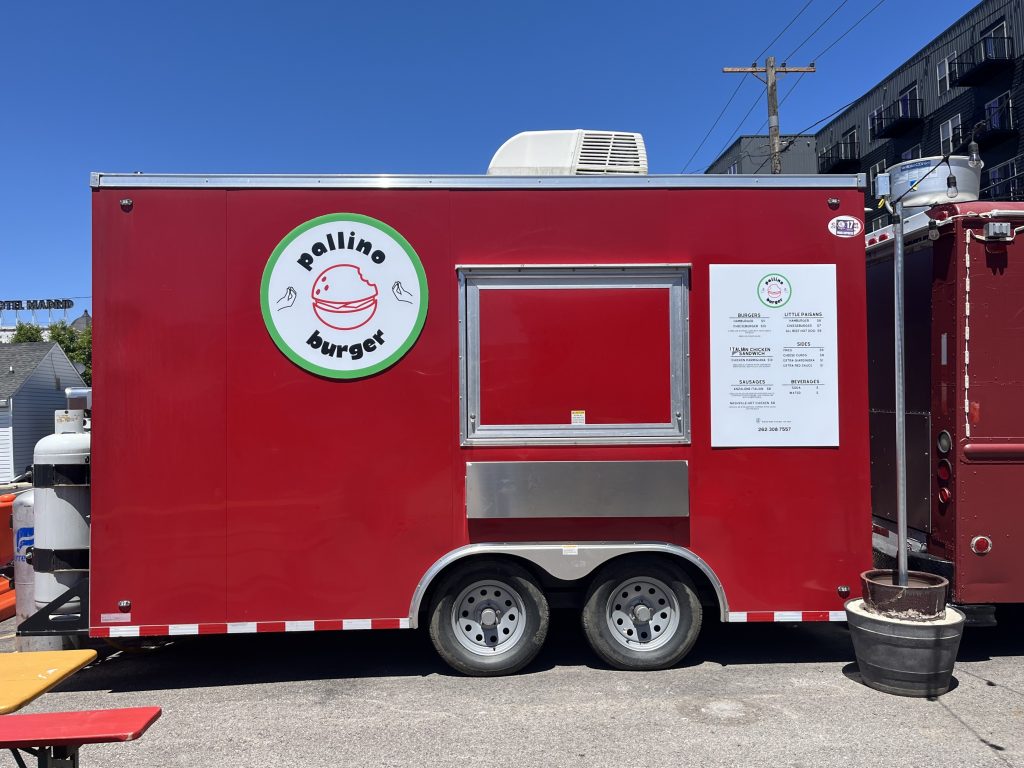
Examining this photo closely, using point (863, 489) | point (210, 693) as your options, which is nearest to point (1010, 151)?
point (863, 489)

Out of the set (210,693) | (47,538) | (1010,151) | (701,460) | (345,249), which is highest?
(1010,151)

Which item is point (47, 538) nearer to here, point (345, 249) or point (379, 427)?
point (379, 427)

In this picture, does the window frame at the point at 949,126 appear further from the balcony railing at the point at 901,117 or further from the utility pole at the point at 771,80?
the utility pole at the point at 771,80

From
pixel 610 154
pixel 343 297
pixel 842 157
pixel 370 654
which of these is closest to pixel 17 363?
pixel 370 654

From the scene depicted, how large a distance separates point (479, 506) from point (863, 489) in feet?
8.35

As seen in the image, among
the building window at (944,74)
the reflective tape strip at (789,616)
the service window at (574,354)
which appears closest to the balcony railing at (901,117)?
the building window at (944,74)

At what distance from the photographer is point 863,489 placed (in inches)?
181

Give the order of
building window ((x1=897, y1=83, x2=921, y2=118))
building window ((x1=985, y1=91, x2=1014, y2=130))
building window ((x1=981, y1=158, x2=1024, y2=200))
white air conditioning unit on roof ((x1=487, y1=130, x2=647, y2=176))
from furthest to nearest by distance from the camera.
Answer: building window ((x1=897, y1=83, x2=921, y2=118))
building window ((x1=985, y1=91, x2=1014, y2=130))
building window ((x1=981, y1=158, x2=1024, y2=200))
white air conditioning unit on roof ((x1=487, y1=130, x2=647, y2=176))

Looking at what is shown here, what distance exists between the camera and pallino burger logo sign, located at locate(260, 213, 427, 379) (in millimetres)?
4504

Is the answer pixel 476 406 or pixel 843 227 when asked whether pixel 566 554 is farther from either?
pixel 843 227

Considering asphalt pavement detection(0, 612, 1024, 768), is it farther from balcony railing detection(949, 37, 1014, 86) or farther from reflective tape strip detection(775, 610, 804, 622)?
balcony railing detection(949, 37, 1014, 86)

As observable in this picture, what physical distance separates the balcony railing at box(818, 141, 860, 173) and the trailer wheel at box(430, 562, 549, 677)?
117 ft

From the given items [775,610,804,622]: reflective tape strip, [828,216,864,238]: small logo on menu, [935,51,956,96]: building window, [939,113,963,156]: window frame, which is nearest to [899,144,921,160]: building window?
[939,113,963,156]: window frame

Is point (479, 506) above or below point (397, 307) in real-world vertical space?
below
